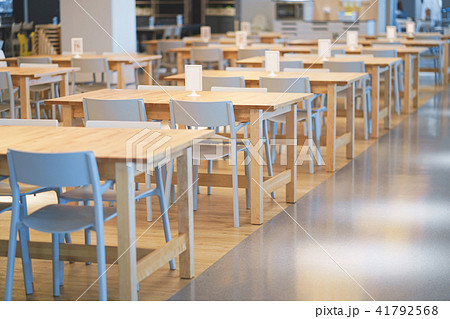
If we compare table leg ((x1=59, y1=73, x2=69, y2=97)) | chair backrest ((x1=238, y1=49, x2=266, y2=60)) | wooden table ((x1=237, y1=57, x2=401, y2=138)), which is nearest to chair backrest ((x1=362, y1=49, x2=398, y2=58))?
wooden table ((x1=237, y1=57, x2=401, y2=138))

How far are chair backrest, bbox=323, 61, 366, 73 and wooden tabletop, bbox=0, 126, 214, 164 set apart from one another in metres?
4.01

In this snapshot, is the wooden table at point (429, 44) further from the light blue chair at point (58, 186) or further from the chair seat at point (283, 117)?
the light blue chair at point (58, 186)

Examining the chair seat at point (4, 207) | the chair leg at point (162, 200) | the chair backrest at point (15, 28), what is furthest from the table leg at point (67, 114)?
the chair backrest at point (15, 28)

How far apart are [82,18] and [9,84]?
3.96 m

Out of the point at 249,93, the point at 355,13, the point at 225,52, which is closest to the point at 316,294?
the point at 249,93

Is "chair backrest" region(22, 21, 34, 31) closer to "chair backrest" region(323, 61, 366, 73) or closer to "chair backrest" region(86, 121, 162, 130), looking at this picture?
"chair backrest" region(323, 61, 366, 73)

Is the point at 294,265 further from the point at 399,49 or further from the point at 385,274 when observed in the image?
the point at 399,49

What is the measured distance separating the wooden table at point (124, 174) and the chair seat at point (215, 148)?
3.30ft

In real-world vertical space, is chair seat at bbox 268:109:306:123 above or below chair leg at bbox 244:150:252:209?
above

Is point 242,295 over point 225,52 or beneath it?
beneath

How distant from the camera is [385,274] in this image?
351 centimetres

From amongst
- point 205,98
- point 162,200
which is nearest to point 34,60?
point 205,98

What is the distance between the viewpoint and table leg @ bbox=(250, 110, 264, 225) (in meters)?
4.26

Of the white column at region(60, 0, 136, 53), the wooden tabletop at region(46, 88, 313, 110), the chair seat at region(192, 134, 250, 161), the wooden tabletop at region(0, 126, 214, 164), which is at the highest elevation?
the white column at region(60, 0, 136, 53)
